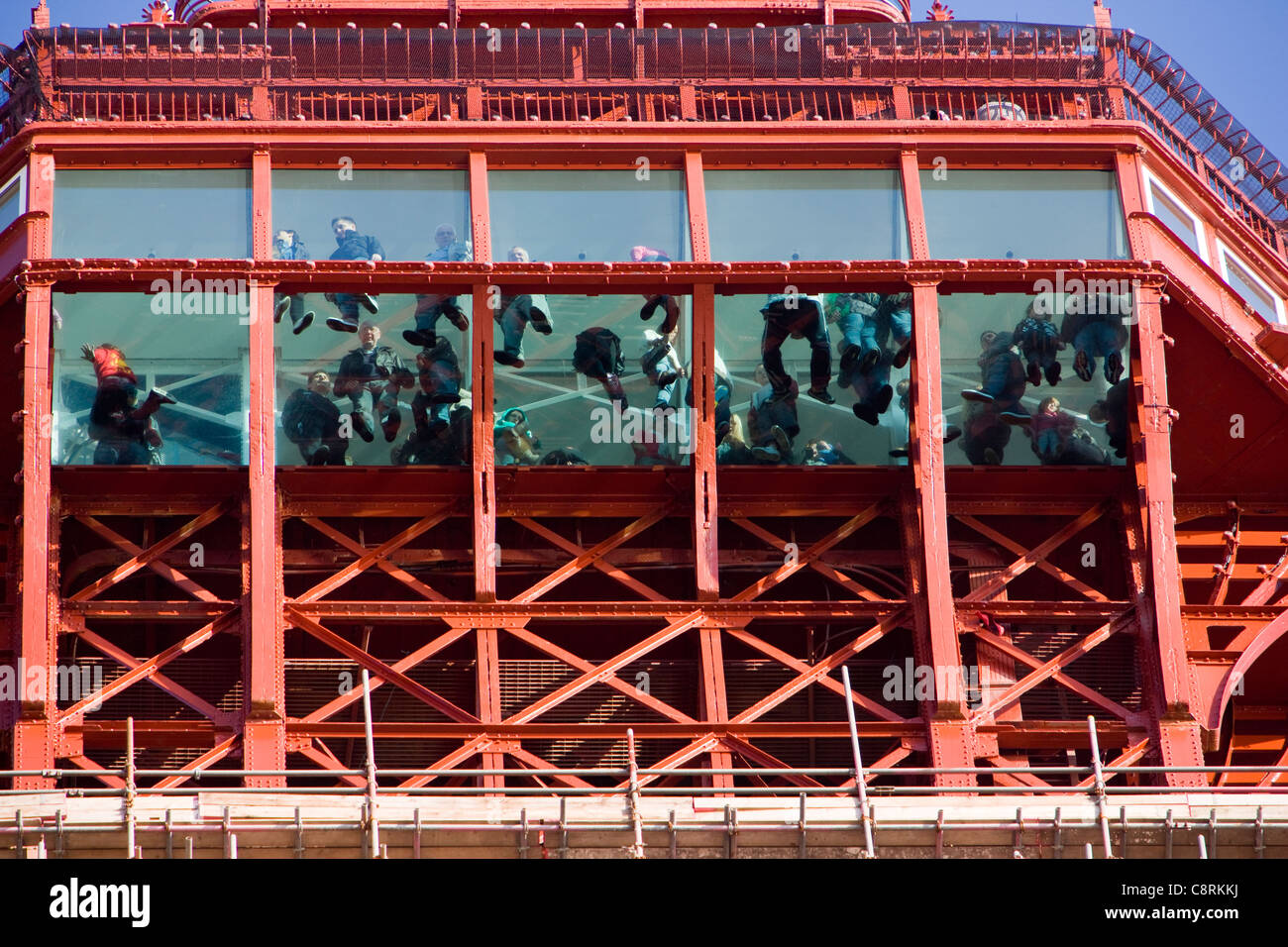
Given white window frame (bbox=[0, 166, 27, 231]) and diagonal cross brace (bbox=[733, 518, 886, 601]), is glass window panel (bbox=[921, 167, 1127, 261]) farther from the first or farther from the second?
white window frame (bbox=[0, 166, 27, 231])

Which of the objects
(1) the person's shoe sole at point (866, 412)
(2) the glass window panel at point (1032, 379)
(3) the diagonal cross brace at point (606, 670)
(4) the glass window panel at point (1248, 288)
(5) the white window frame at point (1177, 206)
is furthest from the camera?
(4) the glass window panel at point (1248, 288)

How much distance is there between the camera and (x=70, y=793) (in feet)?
105

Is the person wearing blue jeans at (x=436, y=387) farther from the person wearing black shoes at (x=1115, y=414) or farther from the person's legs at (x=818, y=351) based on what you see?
the person wearing black shoes at (x=1115, y=414)

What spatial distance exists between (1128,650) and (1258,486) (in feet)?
16.4

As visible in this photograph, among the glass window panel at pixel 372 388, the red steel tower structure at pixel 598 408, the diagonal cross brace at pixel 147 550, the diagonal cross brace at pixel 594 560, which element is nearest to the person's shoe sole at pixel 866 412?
the red steel tower structure at pixel 598 408

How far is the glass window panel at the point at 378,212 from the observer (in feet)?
124

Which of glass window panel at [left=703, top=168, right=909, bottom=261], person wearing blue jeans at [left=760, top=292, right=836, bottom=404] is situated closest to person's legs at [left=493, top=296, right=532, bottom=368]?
glass window panel at [left=703, top=168, right=909, bottom=261]

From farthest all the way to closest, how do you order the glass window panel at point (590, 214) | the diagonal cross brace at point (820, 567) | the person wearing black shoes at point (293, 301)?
the diagonal cross brace at point (820, 567), the glass window panel at point (590, 214), the person wearing black shoes at point (293, 301)

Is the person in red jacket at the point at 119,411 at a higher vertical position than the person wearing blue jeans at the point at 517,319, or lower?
lower

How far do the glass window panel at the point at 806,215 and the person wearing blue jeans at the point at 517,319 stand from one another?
2.77 metres

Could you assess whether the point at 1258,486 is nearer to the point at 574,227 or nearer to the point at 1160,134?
the point at 1160,134

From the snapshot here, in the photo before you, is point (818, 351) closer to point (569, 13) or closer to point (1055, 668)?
point (1055, 668)

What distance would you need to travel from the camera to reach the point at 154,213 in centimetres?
3797
